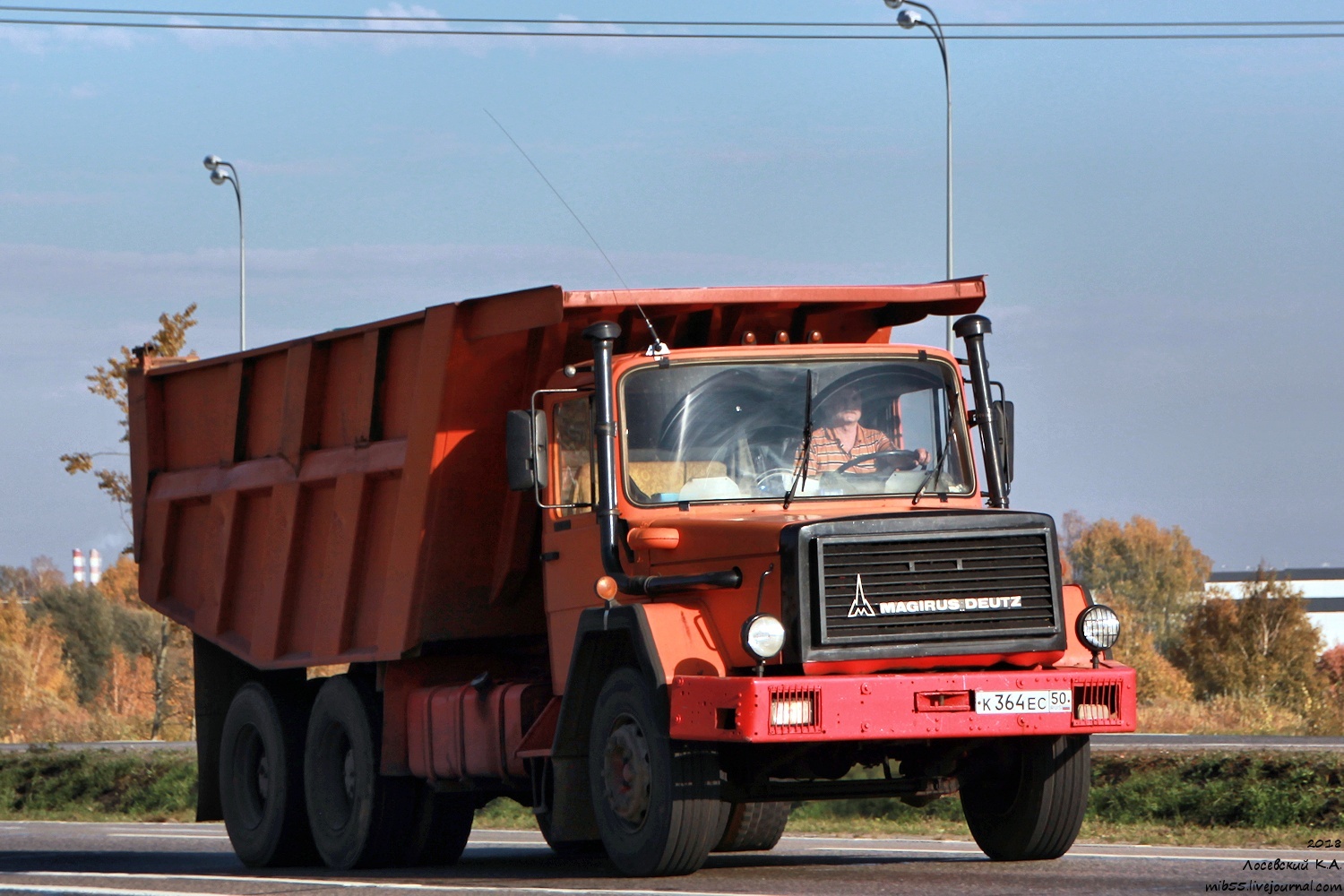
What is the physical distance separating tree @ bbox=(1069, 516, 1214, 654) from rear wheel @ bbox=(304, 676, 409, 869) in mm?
85511

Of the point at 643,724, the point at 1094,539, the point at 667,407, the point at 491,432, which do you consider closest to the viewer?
the point at 643,724

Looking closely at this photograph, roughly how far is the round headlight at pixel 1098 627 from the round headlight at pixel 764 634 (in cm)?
160

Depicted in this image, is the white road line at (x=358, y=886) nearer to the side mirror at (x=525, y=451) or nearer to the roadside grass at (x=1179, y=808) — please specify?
the side mirror at (x=525, y=451)

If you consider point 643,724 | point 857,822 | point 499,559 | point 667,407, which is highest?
point 667,407

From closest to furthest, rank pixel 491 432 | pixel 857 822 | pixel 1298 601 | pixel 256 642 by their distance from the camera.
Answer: pixel 491 432, pixel 256 642, pixel 857 822, pixel 1298 601

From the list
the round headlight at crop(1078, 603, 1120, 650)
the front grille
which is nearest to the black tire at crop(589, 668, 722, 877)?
the front grille

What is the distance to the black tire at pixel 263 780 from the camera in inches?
495

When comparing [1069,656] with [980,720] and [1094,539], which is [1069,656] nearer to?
[980,720]

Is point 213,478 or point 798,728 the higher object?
point 213,478

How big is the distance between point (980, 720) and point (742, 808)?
10.4ft

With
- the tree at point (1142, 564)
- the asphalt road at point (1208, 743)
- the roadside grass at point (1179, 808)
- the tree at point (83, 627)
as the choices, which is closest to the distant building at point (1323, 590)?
the tree at point (1142, 564)

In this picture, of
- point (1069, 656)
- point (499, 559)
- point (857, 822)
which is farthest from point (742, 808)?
point (857, 822)

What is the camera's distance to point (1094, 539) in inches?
4136

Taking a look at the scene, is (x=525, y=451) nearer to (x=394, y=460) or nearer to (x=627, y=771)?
(x=627, y=771)
